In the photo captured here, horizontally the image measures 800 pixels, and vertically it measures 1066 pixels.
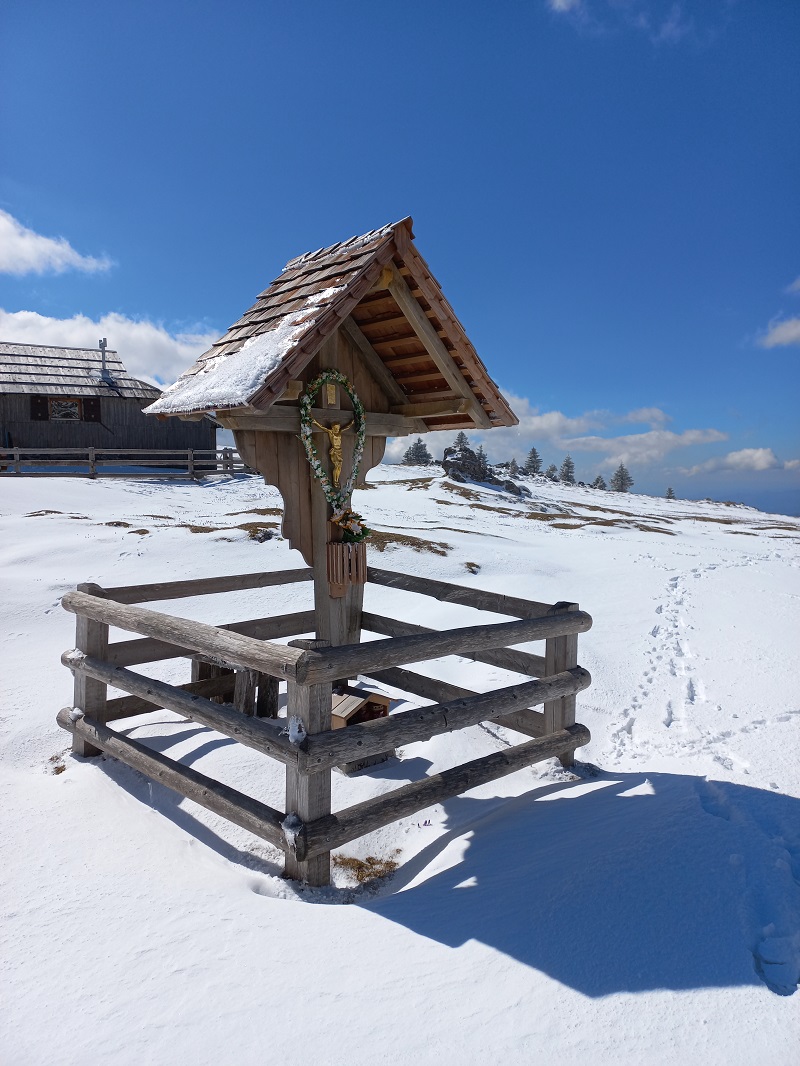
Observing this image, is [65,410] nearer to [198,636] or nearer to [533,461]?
[198,636]

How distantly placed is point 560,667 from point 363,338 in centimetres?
355

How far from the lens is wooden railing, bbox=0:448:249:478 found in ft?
86.1

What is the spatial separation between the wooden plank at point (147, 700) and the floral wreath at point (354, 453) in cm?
200

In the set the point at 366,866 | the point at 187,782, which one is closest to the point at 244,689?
the point at 187,782

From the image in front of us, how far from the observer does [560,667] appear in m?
5.55

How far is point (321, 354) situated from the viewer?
5695mm

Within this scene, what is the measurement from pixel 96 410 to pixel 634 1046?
3144cm

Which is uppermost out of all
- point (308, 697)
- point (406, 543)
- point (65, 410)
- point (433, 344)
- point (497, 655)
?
point (65, 410)

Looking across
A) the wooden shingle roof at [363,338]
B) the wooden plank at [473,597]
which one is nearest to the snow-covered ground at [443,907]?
the wooden plank at [473,597]

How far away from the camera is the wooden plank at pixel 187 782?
397 centimetres

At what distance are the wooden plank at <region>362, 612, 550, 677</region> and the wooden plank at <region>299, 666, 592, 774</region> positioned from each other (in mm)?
350

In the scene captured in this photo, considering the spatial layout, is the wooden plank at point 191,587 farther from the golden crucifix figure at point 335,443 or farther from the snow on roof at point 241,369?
the snow on roof at point 241,369

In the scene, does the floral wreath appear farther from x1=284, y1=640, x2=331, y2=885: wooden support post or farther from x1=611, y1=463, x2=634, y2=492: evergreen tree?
x1=611, y1=463, x2=634, y2=492: evergreen tree

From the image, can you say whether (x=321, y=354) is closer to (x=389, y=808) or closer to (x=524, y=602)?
(x=524, y=602)
